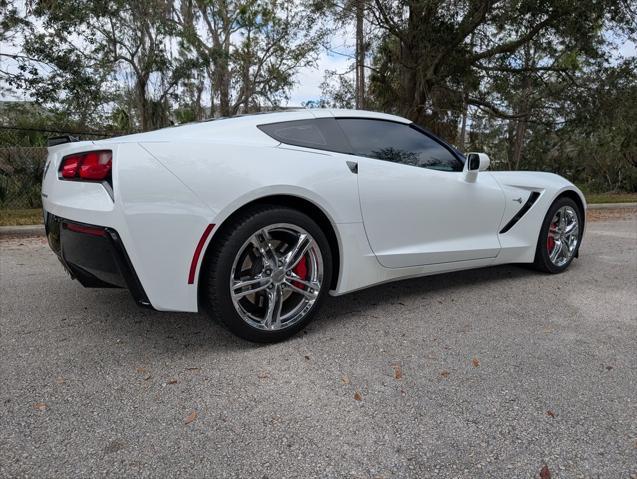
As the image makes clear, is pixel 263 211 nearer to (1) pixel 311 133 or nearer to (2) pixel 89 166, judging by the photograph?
(1) pixel 311 133

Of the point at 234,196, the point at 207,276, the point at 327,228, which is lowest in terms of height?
the point at 207,276

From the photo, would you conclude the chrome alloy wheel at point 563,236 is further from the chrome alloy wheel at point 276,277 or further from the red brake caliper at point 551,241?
the chrome alloy wheel at point 276,277

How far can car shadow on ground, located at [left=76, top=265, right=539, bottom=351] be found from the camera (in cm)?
281

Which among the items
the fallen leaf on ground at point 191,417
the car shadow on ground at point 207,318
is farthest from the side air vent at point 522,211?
the fallen leaf on ground at point 191,417

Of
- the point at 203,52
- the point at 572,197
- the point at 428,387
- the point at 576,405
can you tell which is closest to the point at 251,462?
the point at 428,387

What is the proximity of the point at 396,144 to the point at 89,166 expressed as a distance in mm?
1971

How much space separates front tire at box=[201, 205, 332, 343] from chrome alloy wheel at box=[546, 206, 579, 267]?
256 centimetres

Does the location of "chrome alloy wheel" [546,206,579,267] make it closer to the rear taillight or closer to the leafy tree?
the rear taillight

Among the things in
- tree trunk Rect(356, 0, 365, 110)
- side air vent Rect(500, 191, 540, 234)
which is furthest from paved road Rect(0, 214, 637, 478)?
tree trunk Rect(356, 0, 365, 110)

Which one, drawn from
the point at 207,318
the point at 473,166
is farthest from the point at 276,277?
the point at 473,166

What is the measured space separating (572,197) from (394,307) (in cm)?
232

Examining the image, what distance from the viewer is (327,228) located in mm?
2945

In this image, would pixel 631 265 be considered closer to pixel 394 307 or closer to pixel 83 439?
pixel 394 307

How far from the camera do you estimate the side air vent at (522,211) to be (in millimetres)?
3963
